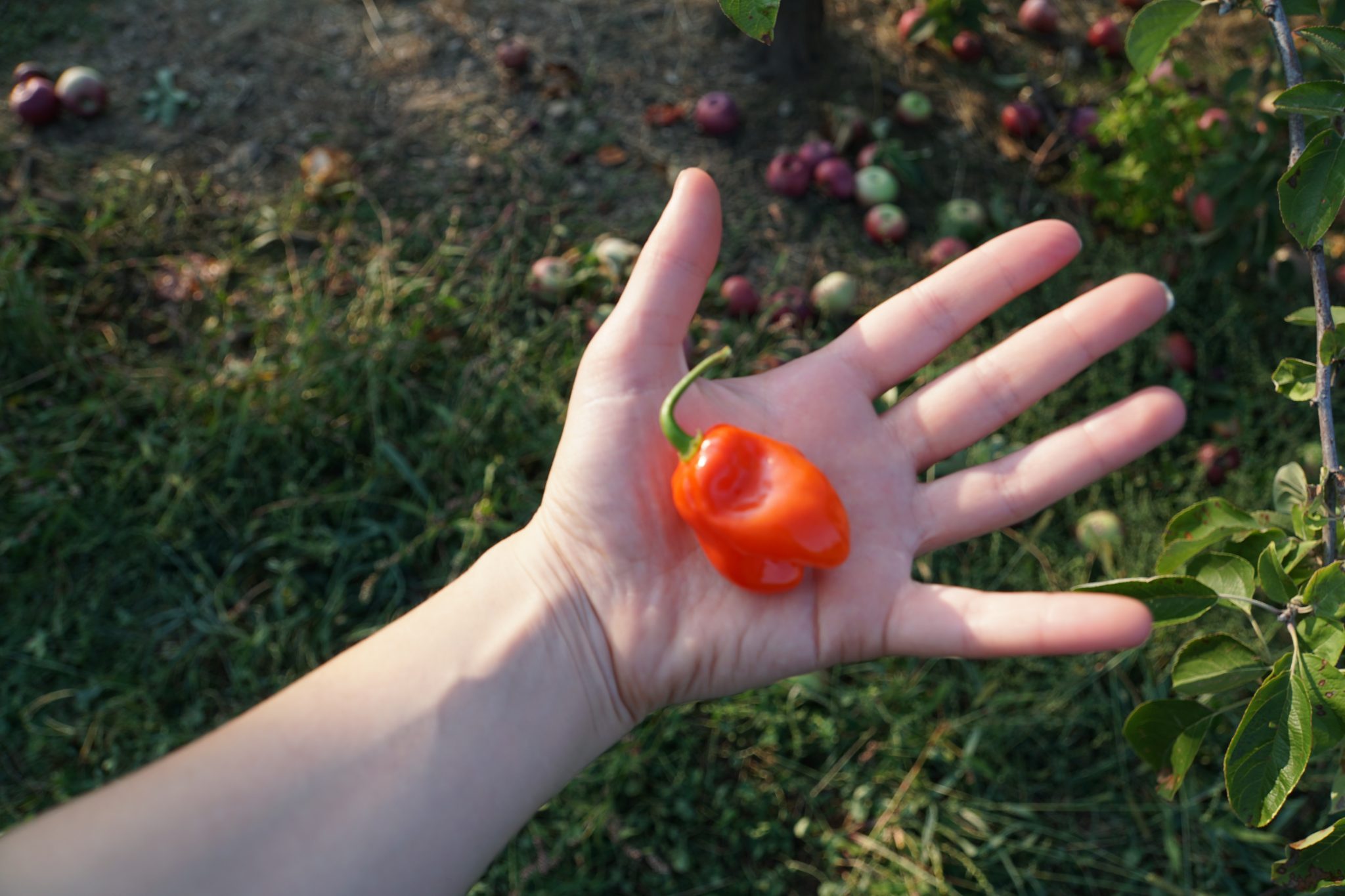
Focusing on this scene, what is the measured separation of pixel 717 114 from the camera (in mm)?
4223

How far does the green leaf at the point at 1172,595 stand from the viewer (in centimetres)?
164

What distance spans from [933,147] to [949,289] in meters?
2.17

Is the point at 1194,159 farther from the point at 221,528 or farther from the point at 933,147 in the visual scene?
the point at 221,528

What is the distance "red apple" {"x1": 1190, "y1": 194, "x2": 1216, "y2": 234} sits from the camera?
3.74 m

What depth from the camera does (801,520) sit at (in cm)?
212

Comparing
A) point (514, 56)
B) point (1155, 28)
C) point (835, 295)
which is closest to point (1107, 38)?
point (835, 295)

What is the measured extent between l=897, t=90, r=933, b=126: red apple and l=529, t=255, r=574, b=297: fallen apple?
1.72m

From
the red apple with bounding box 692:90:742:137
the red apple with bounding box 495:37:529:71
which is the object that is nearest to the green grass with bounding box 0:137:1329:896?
the red apple with bounding box 692:90:742:137

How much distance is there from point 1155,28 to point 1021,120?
101 inches

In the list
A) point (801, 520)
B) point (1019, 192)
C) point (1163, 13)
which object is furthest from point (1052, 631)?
point (1019, 192)

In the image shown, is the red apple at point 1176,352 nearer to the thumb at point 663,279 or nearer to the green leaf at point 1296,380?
the green leaf at point 1296,380

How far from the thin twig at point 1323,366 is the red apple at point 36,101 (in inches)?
182

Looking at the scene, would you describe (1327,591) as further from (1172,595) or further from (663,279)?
(663,279)

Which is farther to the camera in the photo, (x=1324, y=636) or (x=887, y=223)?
(x=887, y=223)
